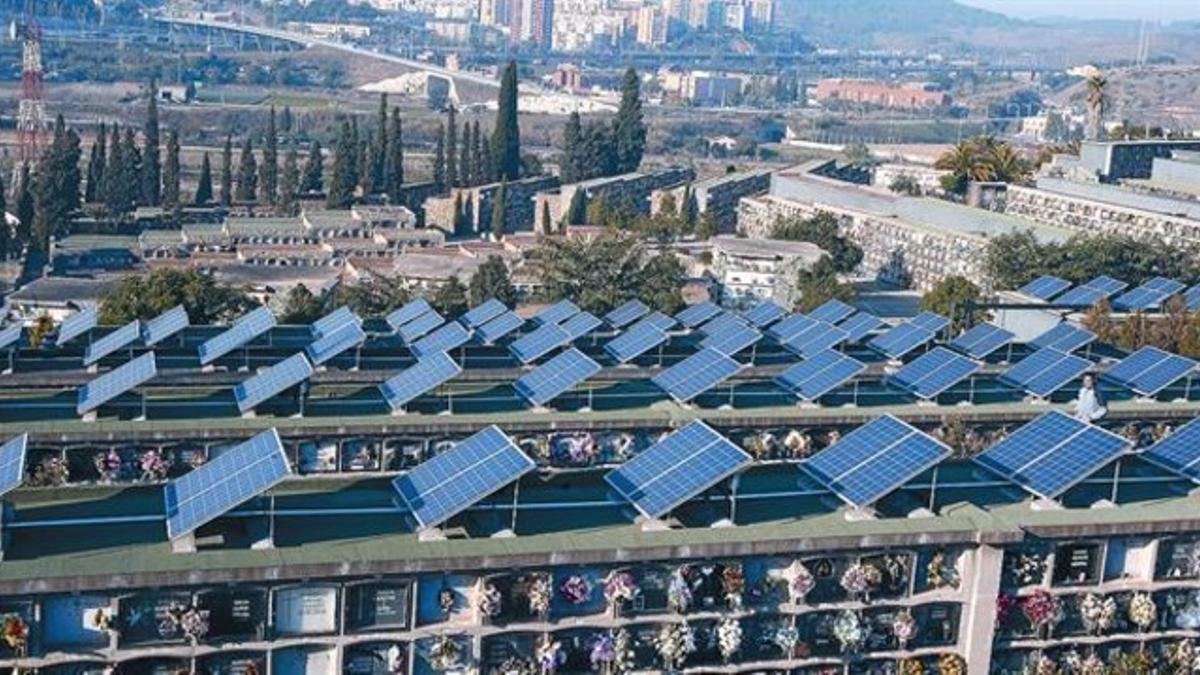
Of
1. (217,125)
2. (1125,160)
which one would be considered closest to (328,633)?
(1125,160)

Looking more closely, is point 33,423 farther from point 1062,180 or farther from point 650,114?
point 650,114

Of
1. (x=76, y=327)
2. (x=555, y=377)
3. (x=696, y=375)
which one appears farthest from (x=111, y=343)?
(x=696, y=375)

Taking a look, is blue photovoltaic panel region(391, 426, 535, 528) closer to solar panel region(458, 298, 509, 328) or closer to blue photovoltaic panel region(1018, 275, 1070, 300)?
Answer: solar panel region(458, 298, 509, 328)

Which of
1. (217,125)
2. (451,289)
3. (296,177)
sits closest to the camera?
(451,289)

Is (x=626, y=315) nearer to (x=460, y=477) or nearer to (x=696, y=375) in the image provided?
(x=696, y=375)

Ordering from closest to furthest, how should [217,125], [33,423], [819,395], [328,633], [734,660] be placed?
[328,633] < [734,660] < [33,423] < [819,395] < [217,125]

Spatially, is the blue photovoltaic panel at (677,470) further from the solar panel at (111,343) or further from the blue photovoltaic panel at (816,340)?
the solar panel at (111,343)

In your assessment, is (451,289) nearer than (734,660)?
No

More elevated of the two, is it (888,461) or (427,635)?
(888,461)
